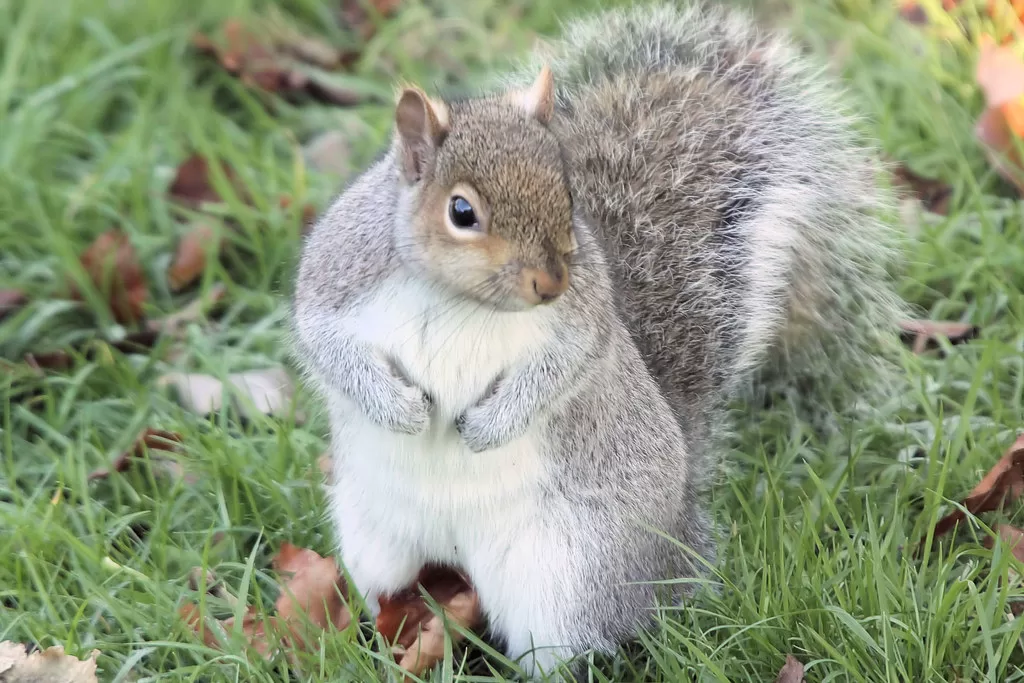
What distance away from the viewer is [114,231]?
8.37 ft

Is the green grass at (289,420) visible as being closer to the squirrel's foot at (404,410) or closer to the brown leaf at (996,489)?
the brown leaf at (996,489)

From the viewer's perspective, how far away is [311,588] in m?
1.88

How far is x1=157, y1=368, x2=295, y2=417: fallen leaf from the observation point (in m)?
2.22

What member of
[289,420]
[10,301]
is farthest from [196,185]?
[289,420]

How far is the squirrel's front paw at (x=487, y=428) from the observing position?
5.29 feet

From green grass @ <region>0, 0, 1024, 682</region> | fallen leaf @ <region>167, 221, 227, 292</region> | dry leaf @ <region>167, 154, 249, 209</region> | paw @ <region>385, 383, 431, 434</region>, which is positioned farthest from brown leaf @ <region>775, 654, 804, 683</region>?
dry leaf @ <region>167, 154, 249, 209</region>

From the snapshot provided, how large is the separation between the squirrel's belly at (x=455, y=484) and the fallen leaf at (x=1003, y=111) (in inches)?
53.6

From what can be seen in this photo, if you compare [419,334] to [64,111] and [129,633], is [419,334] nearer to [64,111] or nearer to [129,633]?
[129,633]

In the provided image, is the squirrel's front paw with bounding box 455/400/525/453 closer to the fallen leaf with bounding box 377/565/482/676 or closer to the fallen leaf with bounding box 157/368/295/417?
the fallen leaf with bounding box 377/565/482/676

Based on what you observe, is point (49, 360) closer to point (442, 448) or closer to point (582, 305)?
point (442, 448)

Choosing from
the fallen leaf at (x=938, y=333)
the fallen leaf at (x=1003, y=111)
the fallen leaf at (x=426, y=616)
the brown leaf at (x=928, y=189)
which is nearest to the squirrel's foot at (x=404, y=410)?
the fallen leaf at (x=426, y=616)

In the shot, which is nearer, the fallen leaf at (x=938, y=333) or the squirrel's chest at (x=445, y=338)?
the squirrel's chest at (x=445, y=338)

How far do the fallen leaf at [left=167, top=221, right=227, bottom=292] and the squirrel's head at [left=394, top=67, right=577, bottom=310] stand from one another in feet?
3.50

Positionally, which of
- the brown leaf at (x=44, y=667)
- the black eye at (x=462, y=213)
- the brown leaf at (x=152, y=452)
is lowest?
the brown leaf at (x=44, y=667)
